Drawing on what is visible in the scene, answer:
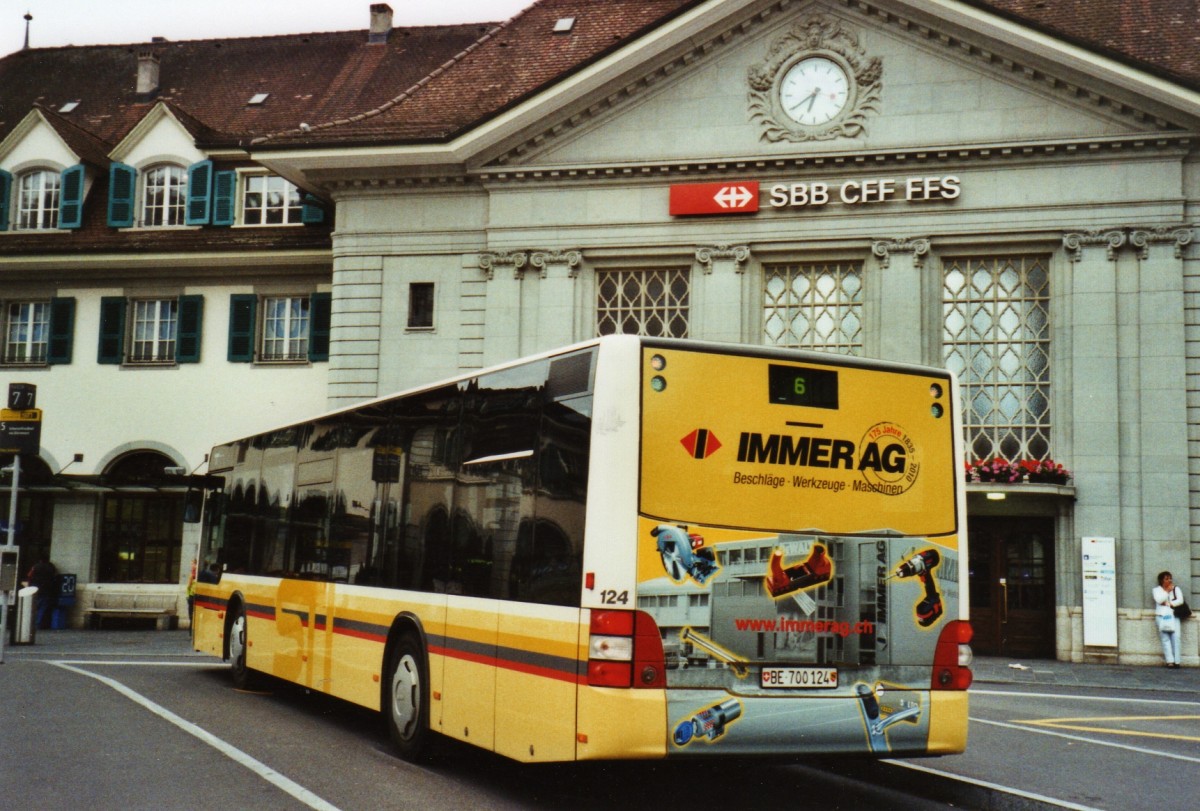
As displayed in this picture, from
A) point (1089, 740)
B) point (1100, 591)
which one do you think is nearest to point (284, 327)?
point (1100, 591)

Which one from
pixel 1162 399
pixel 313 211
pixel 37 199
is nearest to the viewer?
pixel 1162 399

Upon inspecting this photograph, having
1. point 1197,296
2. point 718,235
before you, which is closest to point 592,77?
point 718,235

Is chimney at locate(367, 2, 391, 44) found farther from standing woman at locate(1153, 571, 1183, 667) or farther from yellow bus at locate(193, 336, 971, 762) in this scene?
yellow bus at locate(193, 336, 971, 762)

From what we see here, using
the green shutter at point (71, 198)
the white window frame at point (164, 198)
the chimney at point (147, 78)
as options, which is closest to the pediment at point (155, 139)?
the white window frame at point (164, 198)

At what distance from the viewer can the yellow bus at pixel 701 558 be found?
7.52 m

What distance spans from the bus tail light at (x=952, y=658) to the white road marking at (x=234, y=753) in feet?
12.5

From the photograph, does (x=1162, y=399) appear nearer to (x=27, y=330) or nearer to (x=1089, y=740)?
(x=1089, y=740)

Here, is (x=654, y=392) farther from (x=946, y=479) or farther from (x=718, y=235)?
(x=718, y=235)

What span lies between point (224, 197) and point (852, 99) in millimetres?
15160

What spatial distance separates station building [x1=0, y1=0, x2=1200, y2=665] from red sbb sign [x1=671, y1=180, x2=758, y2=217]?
0.15 ft

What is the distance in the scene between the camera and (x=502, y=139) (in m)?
27.2

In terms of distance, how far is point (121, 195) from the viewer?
32.5 metres

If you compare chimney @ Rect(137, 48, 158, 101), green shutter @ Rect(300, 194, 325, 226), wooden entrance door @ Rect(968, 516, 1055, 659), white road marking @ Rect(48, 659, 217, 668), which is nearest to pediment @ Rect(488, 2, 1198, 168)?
green shutter @ Rect(300, 194, 325, 226)

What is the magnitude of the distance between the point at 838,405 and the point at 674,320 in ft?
60.8
